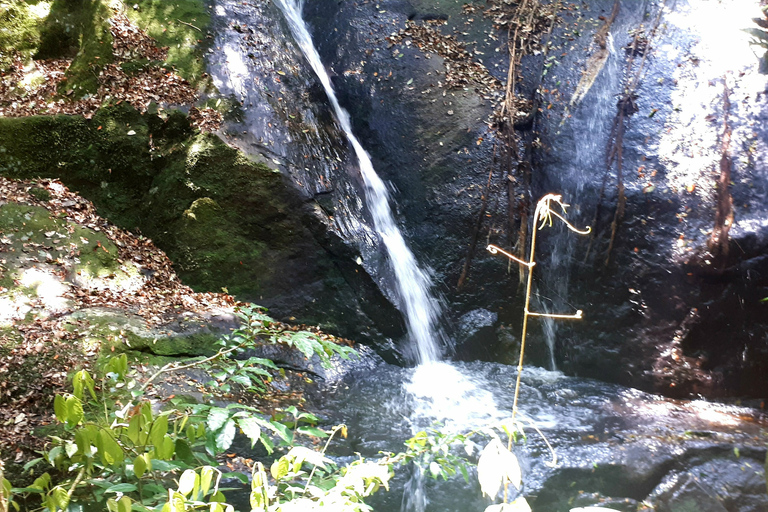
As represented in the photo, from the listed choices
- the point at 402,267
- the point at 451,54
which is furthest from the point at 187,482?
the point at 451,54

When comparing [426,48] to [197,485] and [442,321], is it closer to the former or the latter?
[442,321]

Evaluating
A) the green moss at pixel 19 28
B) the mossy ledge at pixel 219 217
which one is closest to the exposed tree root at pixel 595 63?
the mossy ledge at pixel 219 217

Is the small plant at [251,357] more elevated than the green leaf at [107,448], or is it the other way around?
the small plant at [251,357]

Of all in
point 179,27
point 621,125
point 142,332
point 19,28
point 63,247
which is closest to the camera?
point 142,332

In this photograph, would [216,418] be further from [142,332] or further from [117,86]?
[117,86]

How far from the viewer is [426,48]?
26.1 feet

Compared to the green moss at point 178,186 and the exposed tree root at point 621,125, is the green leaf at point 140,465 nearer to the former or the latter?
the green moss at point 178,186

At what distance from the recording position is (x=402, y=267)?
A: 644 centimetres

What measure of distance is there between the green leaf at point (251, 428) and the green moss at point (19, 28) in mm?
7907

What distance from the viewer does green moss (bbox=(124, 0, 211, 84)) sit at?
6500 mm

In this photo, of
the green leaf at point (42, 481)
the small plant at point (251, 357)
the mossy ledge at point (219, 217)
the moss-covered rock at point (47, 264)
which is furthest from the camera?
the mossy ledge at point (219, 217)

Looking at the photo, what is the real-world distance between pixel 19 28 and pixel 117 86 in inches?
83.0

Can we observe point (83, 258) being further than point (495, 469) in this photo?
Yes

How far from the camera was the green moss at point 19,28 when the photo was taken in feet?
22.6
